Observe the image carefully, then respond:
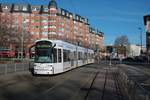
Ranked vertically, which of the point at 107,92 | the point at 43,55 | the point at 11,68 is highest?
the point at 43,55

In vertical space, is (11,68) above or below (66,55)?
below

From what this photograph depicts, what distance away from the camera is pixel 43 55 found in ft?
91.0

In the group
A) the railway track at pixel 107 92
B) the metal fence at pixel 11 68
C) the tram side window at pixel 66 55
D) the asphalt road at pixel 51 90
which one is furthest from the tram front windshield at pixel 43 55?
the railway track at pixel 107 92

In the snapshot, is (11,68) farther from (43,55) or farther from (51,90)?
(51,90)

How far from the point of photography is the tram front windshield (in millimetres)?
27547

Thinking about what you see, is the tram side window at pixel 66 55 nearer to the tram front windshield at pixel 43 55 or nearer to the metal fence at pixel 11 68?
the tram front windshield at pixel 43 55

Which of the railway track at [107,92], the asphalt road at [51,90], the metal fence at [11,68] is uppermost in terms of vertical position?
the metal fence at [11,68]

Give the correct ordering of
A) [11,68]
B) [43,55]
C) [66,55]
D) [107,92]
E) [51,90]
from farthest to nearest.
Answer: [66,55] < [11,68] < [43,55] < [51,90] < [107,92]

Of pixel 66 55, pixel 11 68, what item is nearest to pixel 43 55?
pixel 66 55

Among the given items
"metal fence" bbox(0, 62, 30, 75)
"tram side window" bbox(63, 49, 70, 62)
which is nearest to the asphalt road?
"metal fence" bbox(0, 62, 30, 75)

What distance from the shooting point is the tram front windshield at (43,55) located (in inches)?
1085

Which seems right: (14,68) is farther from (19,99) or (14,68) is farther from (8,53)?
(8,53)

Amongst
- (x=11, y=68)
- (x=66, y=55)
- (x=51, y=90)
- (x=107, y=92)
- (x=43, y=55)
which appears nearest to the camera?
(x=107, y=92)

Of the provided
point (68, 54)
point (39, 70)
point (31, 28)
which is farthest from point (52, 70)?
point (31, 28)
